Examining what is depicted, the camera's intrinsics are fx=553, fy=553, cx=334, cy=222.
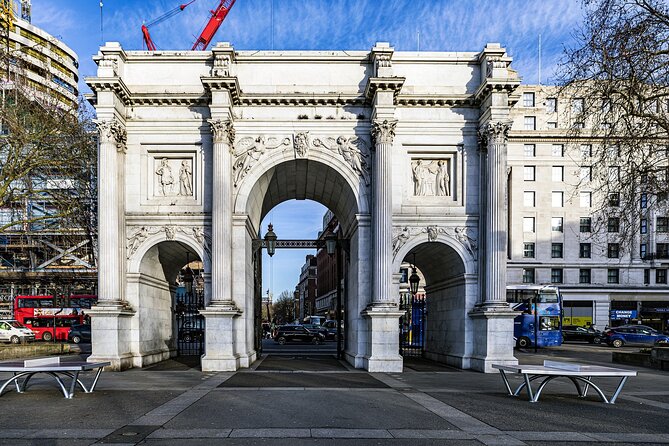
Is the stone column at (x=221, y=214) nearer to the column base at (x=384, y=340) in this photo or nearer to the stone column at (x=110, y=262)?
the stone column at (x=110, y=262)

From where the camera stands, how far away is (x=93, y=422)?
1055 centimetres

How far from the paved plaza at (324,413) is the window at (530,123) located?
153 ft

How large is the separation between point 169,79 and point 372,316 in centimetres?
1262

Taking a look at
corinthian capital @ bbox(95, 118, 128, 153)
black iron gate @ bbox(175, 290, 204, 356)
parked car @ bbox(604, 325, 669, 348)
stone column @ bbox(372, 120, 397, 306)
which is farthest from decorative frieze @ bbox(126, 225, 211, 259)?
parked car @ bbox(604, 325, 669, 348)

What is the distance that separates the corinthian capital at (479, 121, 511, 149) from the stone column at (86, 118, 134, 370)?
14347 mm

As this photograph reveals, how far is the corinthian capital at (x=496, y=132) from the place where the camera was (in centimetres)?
2131

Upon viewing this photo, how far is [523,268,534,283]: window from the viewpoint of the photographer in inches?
2331

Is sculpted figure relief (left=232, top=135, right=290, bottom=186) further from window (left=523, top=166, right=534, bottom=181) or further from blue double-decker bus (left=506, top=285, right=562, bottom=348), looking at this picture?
window (left=523, top=166, right=534, bottom=181)

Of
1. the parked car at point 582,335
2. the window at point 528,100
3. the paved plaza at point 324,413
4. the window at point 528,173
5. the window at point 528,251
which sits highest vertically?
the window at point 528,100

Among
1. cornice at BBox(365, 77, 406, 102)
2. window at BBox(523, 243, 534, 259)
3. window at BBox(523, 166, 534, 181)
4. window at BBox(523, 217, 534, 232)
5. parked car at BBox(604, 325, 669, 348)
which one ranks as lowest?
parked car at BBox(604, 325, 669, 348)

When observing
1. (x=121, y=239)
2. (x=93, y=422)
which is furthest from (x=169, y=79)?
(x=93, y=422)

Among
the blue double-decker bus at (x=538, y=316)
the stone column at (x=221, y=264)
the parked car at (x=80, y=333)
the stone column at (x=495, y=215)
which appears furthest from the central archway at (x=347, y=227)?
the parked car at (x=80, y=333)

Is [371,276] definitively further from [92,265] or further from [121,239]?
[92,265]

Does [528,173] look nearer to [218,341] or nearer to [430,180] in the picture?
[430,180]
